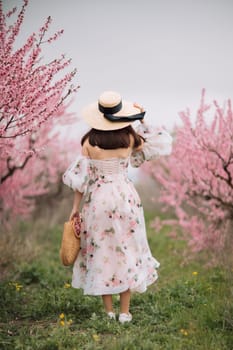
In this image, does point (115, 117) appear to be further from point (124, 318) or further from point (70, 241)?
point (124, 318)

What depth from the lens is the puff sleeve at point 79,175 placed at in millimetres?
4793

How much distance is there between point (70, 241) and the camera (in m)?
4.72

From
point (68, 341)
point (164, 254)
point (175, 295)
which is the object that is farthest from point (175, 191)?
point (68, 341)

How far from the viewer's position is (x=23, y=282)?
6672 millimetres

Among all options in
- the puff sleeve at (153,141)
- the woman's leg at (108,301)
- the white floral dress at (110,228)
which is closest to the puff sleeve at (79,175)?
the white floral dress at (110,228)

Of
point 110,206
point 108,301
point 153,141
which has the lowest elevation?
point 108,301

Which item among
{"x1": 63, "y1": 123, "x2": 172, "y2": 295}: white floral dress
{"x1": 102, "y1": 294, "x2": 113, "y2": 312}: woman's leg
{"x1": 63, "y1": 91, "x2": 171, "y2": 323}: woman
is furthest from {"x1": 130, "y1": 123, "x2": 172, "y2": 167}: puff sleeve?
{"x1": 102, "y1": 294, "x2": 113, "y2": 312}: woman's leg

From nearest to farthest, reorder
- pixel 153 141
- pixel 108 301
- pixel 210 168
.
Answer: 1. pixel 108 301
2. pixel 153 141
3. pixel 210 168

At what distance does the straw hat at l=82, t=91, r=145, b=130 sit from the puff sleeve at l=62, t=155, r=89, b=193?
13.4 inches

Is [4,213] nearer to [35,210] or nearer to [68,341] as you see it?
[35,210]

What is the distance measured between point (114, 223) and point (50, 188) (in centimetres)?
648

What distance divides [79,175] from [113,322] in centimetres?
128

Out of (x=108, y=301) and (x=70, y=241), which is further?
(x=108, y=301)

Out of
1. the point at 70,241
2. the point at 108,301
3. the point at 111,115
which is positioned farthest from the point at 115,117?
the point at 108,301
